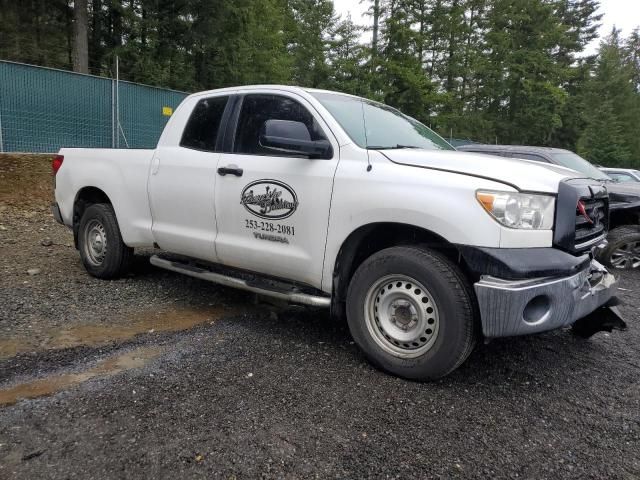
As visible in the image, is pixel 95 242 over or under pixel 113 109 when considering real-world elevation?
under

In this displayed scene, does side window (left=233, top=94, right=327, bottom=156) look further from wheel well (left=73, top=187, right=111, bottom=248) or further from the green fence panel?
the green fence panel

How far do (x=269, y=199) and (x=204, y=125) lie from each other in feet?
3.86

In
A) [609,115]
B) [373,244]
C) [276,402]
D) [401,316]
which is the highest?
[609,115]

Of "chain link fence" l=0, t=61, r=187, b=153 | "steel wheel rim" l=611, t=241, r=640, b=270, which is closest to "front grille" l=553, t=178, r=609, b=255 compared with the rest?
"steel wheel rim" l=611, t=241, r=640, b=270

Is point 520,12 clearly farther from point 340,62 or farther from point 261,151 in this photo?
point 261,151

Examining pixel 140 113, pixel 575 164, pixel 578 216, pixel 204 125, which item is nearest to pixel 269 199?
pixel 204 125

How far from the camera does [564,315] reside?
2.94m

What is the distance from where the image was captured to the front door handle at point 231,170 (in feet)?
12.6

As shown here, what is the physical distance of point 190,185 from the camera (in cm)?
419

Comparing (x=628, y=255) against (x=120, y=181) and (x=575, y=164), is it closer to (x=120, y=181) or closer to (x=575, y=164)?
(x=575, y=164)

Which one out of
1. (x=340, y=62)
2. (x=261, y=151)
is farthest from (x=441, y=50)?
(x=261, y=151)

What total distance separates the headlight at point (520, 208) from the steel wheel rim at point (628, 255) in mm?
5183

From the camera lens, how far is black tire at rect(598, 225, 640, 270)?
7047 mm

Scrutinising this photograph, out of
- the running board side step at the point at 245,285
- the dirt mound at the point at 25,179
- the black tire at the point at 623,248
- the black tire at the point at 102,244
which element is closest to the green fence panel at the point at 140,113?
the dirt mound at the point at 25,179
